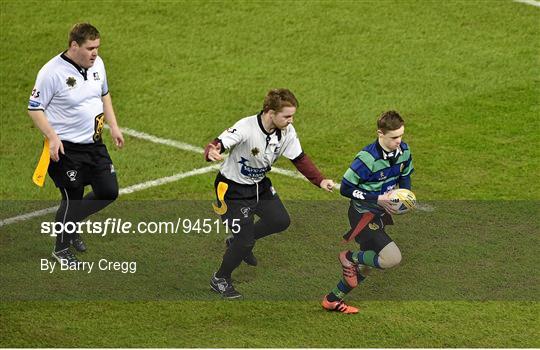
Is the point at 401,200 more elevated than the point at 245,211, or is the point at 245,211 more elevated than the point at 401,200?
the point at 401,200

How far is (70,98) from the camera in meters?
13.2

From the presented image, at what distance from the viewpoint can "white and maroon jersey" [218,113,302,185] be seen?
41.0 feet

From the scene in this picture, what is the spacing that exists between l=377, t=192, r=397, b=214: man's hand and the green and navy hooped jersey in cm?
6

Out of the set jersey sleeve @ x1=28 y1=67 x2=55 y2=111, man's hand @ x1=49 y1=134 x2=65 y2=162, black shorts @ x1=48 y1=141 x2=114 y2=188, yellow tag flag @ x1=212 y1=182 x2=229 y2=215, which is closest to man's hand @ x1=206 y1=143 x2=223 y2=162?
yellow tag flag @ x1=212 y1=182 x2=229 y2=215

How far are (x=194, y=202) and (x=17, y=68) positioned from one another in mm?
5094

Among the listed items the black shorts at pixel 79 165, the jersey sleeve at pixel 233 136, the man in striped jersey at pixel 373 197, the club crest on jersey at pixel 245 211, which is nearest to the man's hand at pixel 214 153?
the jersey sleeve at pixel 233 136

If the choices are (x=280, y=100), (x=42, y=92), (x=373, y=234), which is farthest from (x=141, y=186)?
(x=373, y=234)

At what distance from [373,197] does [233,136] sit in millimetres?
1415

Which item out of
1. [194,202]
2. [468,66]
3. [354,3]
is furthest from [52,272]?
[354,3]

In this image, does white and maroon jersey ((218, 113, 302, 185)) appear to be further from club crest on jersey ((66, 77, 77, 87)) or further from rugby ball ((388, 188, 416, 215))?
club crest on jersey ((66, 77, 77, 87))

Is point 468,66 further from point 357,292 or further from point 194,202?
point 357,292

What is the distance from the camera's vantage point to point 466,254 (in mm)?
13898

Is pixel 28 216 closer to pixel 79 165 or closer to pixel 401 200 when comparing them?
pixel 79 165

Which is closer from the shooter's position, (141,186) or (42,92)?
(42,92)
